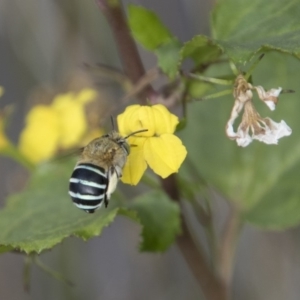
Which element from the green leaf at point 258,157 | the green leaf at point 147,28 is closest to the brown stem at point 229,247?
the green leaf at point 258,157

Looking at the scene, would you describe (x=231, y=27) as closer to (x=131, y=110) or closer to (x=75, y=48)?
(x=131, y=110)

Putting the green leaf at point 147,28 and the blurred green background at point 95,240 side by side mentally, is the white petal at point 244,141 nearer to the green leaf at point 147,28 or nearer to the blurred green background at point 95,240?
the green leaf at point 147,28

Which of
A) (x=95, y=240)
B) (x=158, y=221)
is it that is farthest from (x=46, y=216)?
(x=95, y=240)

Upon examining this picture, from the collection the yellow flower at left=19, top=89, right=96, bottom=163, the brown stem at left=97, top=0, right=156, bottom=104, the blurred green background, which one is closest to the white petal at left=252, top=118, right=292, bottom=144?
the brown stem at left=97, top=0, right=156, bottom=104

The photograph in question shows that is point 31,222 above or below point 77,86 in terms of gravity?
Answer: below

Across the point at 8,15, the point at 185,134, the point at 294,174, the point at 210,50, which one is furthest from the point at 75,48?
the point at 210,50

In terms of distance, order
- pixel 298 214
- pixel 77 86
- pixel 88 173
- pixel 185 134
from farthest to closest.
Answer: pixel 77 86, pixel 185 134, pixel 298 214, pixel 88 173
